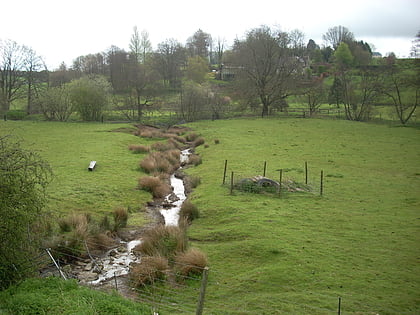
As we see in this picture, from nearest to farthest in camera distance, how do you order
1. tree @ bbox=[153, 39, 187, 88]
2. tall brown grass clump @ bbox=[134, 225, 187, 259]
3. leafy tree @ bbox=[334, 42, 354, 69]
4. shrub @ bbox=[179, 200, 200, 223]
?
tall brown grass clump @ bbox=[134, 225, 187, 259] → shrub @ bbox=[179, 200, 200, 223] → tree @ bbox=[153, 39, 187, 88] → leafy tree @ bbox=[334, 42, 354, 69]

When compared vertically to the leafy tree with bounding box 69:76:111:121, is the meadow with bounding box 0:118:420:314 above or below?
below

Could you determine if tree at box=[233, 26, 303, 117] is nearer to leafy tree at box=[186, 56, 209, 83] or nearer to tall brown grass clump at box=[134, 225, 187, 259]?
leafy tree at box=[186, 56, 209, 83]

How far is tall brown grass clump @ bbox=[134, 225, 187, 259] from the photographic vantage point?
13.3 meters

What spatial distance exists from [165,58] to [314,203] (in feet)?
286

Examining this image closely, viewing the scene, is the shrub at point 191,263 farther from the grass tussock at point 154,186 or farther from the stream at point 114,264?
the grass tussock at point 154,186

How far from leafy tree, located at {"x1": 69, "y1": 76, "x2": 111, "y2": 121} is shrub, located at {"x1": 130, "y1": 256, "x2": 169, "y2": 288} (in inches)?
1893

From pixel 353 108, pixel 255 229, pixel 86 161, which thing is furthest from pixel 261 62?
pixel 255 229

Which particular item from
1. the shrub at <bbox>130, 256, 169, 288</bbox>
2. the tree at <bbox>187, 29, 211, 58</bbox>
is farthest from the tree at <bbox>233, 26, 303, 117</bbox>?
the tree at <bbox>187, 29, 211, 58</bbox>

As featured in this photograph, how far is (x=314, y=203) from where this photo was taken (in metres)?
19.4

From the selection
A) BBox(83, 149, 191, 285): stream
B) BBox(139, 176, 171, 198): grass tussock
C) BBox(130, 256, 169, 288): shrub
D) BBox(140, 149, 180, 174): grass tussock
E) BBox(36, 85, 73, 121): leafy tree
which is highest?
BBox(36, 85, 73, 121): leafy tree

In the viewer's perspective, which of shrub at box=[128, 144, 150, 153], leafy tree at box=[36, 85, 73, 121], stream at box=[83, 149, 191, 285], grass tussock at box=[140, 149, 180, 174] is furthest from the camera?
leafy tree at box=[36, 85, 73, 121]

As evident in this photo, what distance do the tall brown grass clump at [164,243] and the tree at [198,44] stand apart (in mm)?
119467

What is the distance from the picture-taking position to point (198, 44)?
418ft

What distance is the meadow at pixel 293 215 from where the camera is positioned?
10414 millimetres
